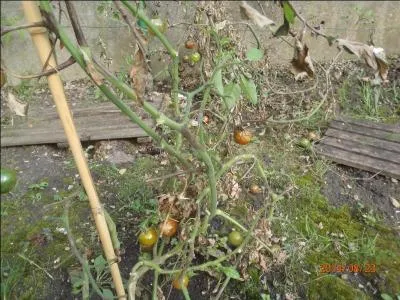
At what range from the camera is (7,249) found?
4.59 feet

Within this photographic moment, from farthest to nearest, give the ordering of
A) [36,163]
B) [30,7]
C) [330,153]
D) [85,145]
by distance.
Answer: [85,145] → [330,153] → [36,163] → [30,7]

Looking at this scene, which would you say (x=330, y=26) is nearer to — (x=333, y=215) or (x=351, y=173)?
(x=351, y=173)

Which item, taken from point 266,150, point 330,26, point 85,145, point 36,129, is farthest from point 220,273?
point 330,26

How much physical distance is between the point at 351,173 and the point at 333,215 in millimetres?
393

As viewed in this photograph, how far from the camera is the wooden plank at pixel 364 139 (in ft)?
7.24

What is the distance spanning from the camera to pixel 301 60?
38.5 inches

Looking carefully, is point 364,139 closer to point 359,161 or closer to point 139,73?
point 359,161


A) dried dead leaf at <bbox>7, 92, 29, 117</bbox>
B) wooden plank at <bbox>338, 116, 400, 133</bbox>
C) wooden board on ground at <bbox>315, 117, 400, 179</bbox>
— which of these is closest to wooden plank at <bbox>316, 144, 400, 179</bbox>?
wooden board on ground at <bbox>315, 117, 400, 179</bbox>

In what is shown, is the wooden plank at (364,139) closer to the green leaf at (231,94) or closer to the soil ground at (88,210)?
the soil ground at (88,210)

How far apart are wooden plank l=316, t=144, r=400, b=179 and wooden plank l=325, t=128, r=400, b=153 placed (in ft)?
0.38

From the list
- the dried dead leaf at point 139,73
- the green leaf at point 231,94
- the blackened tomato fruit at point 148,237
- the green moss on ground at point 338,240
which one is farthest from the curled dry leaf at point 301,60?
the green moss on ground at point 338,240

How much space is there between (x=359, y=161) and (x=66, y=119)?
5.61 ft
